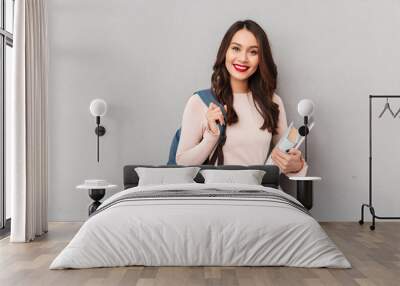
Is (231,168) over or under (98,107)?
under

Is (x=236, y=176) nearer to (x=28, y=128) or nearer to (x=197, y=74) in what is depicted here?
(x=197, y=74)

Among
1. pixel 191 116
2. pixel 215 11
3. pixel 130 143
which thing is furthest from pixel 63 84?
pixel 215 11

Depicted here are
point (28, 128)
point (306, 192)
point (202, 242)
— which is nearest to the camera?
point (202, 242)

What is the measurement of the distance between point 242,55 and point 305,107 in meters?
0.97

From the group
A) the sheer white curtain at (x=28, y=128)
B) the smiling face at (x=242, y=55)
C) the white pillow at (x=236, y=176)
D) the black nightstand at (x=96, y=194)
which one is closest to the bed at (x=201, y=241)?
the sheer white curtain at (x=28, y=128)

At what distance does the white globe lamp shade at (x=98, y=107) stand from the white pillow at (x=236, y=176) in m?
1.43

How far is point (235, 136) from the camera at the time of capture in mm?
6918

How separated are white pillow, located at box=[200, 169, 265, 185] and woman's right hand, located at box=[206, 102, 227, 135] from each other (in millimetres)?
685

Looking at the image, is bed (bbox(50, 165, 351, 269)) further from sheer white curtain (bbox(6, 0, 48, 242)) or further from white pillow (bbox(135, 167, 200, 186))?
white pillow (bbox(135, 167, 200, 186))

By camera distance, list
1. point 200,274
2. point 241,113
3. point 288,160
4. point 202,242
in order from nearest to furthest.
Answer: point 200,274 < point 202,242 < point 288,160 < point 241,113

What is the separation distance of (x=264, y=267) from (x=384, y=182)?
3.20m

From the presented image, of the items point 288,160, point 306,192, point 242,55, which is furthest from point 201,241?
point 242,55

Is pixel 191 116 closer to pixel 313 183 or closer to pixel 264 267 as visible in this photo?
pixel 313 183

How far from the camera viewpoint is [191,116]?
23.0ft
